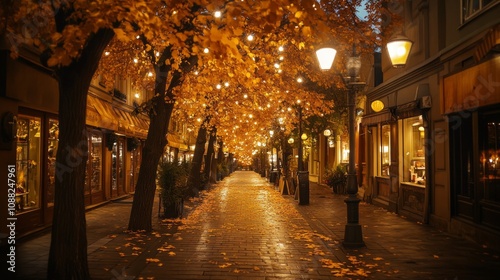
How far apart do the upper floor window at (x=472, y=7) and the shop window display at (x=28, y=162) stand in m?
11.1

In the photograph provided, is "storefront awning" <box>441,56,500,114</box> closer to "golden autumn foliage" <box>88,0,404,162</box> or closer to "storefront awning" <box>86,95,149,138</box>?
"golden autumn foliage" <box>88,0,404,162</box>

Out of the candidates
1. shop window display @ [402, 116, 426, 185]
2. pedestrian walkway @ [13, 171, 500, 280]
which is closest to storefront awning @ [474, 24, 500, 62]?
pedestrian walkway @ [13, 171, 500, 280]

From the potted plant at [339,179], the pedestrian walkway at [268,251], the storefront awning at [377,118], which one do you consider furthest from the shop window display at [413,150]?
the potted plant at [339,179]

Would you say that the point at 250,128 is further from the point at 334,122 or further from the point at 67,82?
the point at 67,82

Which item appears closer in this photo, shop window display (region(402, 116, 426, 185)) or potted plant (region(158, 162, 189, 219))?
potted plant (region(158, 162, 189, 219))

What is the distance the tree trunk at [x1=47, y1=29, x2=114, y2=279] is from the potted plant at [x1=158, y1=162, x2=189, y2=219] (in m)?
7.73

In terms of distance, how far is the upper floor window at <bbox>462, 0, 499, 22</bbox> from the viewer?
10327 mm

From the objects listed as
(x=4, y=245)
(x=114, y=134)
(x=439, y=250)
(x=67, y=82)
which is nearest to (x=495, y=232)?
(x=439, y=250)

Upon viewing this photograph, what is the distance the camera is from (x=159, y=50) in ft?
44.9

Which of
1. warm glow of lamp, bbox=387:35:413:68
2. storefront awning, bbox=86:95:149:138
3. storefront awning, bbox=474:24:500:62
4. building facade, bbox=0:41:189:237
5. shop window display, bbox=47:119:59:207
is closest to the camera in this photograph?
storefront awning, bbox=474:24:500:62

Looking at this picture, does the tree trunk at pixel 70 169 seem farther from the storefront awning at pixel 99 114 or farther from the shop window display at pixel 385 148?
the shop window display at pixel 385 148

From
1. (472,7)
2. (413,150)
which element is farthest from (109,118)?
(472,7)

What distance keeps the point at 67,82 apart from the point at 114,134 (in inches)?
527

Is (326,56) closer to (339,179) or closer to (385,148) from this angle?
(385,148)
